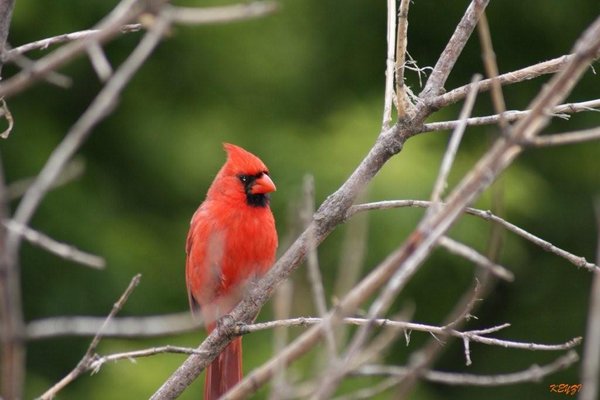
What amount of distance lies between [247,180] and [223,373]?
68 centimetres

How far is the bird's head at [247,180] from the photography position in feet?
12.0

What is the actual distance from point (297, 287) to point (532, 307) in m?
4.22

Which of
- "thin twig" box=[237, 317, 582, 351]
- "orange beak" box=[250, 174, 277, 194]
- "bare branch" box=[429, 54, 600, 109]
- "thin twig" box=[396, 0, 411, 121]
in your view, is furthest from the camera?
"orange beak" box=[250, 174, 277, 194]

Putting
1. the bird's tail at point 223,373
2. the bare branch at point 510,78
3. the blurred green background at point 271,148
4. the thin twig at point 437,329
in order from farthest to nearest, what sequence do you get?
the blurred green background at point 271,148, the bird's tail at point 223,373, the bare branch at point 510,78, the thin twig at point 437,329

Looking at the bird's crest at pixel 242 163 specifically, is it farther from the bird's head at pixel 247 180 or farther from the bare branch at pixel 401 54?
the bare branch at pixel 401 54

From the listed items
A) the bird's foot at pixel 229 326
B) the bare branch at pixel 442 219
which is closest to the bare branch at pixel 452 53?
the bird's foot at pixel 229 326

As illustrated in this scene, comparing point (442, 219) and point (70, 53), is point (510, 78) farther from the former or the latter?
point (70, 53)

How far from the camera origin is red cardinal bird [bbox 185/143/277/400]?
3.47 metres

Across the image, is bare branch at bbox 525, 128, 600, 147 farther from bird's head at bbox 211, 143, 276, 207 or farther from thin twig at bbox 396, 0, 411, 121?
bird's head at bbox 211, 143, 276, 207

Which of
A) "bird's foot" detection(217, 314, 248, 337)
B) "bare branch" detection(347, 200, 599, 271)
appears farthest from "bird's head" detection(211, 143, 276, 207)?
"bare branch" detection(347, 200, 599, 271)

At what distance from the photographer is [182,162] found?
6.13 metres

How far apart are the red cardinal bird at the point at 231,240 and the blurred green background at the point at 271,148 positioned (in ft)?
5.97

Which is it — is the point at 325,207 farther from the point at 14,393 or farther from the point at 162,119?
the point at 162,119

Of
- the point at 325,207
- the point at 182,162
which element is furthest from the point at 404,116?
the point at 182,162
